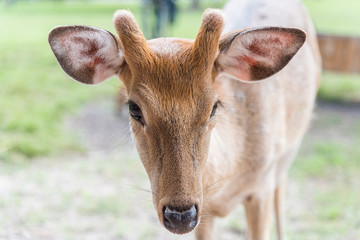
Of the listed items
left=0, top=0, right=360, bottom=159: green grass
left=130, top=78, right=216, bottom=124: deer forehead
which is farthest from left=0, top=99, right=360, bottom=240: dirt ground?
left=130, top=78, right=216, bottom=124: deer forehead

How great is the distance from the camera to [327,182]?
546 cm

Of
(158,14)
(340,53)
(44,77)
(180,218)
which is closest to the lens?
(180,218)

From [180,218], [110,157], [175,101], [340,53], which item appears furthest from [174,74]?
[340,53]

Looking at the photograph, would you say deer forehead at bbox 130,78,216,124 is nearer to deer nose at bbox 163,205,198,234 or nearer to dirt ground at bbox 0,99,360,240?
deer nose at bbox 163,205,198,234

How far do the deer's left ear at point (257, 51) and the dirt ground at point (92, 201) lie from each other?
1270 mm

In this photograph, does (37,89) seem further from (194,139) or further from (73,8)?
(194,139)

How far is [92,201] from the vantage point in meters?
4.87

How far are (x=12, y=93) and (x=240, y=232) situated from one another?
17.2 ft

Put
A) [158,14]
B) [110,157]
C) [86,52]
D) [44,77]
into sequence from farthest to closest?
1. [44,77]
2. [158,14]
3. [110,157]
4. [86,52]

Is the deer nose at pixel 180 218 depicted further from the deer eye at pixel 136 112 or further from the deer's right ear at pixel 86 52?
the deer's right ear at pixel 86 52

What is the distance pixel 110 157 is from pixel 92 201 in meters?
1.22

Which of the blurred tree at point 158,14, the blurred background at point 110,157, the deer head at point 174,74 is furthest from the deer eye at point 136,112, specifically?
the blurred tree at point 158,14

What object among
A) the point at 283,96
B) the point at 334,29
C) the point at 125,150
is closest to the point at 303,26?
the point at 283,96

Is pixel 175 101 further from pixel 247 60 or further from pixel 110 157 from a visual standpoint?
pixel 110 157
